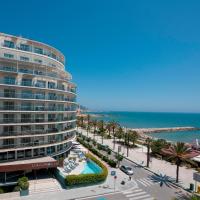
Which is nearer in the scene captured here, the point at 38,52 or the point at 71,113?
the point at 38,52

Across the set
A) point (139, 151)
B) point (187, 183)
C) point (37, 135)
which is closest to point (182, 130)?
point (139, 151)

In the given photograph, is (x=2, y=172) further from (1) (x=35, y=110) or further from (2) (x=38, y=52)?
(2) (x=38, y=52)

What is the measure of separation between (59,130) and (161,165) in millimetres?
25464

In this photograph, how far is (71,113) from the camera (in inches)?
2194

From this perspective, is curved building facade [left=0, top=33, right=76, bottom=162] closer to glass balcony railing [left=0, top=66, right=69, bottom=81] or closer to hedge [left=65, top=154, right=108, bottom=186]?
glass balcony railing [left=0, top=66, right=69, bottom=81]

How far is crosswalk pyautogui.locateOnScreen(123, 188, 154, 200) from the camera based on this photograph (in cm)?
3504

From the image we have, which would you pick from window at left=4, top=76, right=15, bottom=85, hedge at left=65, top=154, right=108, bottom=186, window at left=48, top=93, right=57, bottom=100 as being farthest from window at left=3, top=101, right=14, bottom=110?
hedge at left=65, top=154, right=108, bottom=186

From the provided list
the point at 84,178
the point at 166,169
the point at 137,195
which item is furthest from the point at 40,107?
the point at 166,169

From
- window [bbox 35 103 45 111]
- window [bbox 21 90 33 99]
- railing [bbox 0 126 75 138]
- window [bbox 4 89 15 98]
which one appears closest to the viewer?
railing [bbox 0 126 75 138]

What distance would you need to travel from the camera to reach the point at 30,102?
43219mm

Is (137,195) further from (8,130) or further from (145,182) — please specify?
(8,130)

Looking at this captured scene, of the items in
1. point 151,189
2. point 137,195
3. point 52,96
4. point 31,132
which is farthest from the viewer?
point 52,96

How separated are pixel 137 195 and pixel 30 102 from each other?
2433 cm

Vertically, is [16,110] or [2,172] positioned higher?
[16,110]
